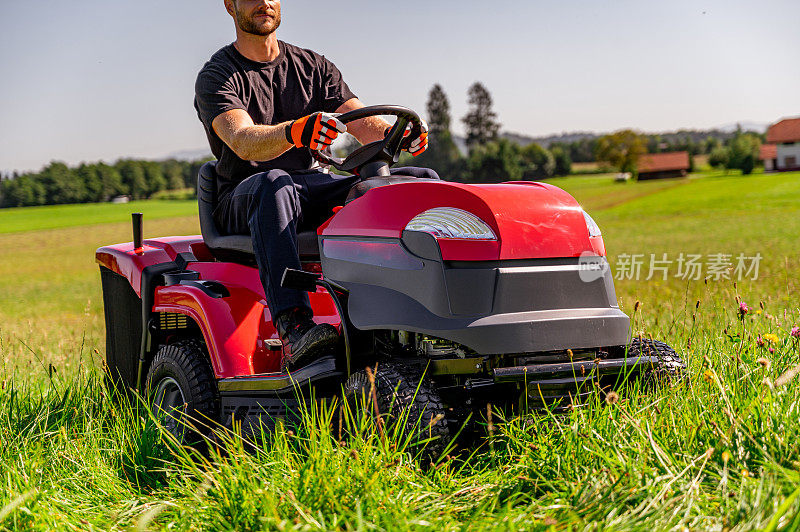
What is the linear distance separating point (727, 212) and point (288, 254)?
32968mm

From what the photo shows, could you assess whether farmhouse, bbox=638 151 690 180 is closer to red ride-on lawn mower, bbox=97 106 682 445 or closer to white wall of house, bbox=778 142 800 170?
white wall of house, bbox=778 142 800 170

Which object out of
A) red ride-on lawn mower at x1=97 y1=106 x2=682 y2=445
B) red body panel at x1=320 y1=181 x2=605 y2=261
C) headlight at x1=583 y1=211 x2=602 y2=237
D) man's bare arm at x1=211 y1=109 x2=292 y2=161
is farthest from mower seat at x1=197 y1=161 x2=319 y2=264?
headlight at x1=583 y1=211 x2=602 y2=237

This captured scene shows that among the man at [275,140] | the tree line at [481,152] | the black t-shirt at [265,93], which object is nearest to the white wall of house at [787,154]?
the tree line at [481,152]

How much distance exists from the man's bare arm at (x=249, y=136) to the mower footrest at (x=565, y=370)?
4.31ft

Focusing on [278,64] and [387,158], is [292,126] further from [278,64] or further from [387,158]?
[278,64]

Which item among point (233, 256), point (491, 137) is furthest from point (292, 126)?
point (491, 137)

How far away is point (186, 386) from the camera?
10.9ft

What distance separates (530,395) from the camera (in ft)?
8.08

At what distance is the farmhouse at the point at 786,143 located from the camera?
85125 mm

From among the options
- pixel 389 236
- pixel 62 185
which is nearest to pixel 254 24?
pixel 389 236

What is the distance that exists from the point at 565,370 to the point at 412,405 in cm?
48

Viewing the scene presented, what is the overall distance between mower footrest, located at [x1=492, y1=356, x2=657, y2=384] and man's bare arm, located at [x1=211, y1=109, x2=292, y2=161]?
131 centimetres

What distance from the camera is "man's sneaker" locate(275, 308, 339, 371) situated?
272 centimetres

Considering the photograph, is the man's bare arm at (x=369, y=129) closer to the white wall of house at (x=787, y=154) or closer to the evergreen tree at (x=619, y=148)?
the white wall of house at (x=787, y=154)
